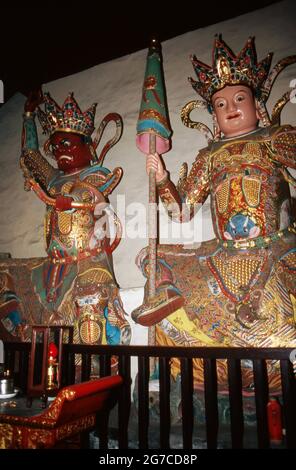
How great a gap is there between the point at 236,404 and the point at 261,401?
0.42 ft

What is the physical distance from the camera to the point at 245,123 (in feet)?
8.25

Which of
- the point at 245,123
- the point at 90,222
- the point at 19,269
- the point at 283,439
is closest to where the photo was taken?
the point at 283,439

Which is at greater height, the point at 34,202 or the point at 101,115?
the point at 101,115

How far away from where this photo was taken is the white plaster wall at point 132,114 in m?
2.88

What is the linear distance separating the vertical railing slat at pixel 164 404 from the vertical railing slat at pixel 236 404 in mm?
383

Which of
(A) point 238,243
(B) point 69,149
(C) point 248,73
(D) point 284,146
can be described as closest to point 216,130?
(C) point 248,73

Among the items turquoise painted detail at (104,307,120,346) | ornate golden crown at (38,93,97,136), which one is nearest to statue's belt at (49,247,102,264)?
turquoise painted detail at (104,307,120,346)

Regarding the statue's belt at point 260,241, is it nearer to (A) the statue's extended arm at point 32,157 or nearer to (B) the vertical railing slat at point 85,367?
(B) the vertical railing slat at point 85,367

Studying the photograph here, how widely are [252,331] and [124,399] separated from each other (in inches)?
35.3

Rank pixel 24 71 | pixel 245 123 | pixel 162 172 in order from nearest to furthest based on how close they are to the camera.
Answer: pixel 245 123 < pixel 162 172 < pixel 24 71

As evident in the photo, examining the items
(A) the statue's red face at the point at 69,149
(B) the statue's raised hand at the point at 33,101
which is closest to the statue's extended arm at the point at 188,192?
(A) the statue's red face at the point at 69,149

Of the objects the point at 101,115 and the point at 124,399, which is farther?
the point at 101,115
